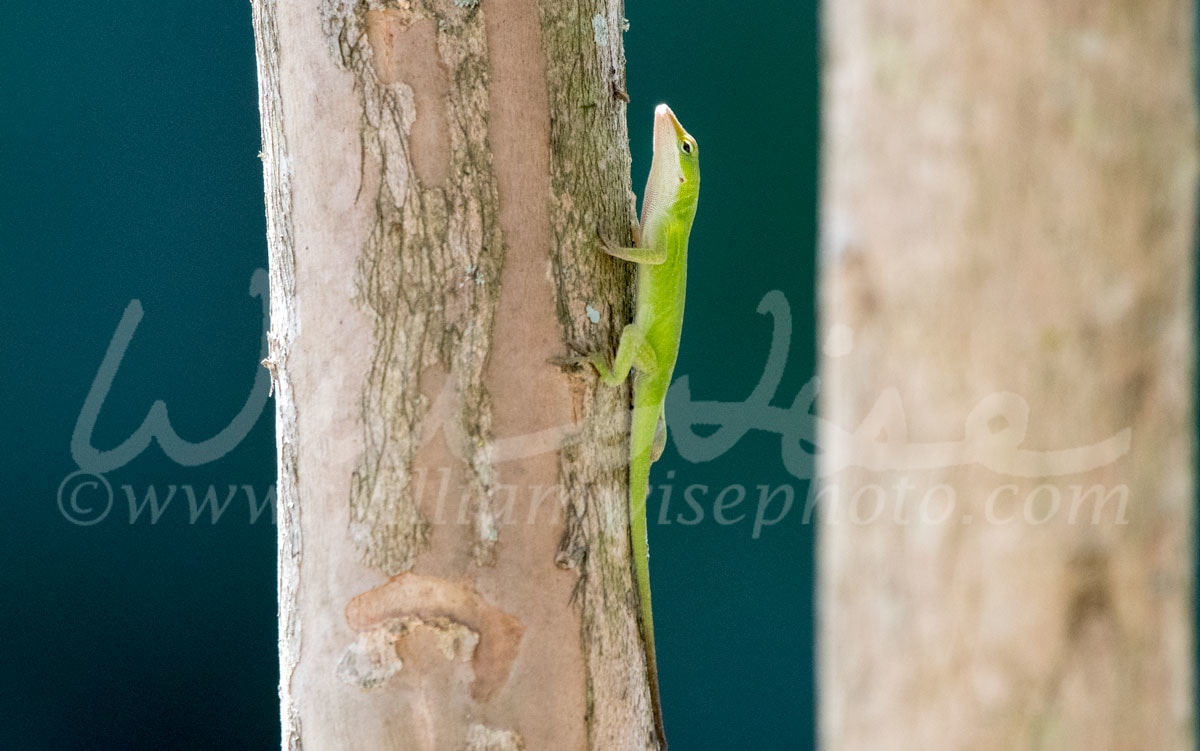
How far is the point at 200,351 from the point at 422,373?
2.07m

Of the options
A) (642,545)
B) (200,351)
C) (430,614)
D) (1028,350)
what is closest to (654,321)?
(642,545)

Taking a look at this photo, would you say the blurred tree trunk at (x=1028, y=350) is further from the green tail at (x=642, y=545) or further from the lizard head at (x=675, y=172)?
the lizard head at (x=675, y=172)

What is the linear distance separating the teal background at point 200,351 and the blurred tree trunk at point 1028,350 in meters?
2.72

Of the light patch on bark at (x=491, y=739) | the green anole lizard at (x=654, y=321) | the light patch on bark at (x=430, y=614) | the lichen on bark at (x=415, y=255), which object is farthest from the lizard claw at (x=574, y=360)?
the light patch on bark at (x=491, y=739)

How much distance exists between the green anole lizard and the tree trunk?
16 cm

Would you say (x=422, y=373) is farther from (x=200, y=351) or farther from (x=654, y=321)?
(x=200, y=351)

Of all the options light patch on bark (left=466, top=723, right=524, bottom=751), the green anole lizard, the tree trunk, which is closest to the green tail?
the green anole lizard

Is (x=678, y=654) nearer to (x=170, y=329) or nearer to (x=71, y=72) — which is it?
(x=170, y=329)

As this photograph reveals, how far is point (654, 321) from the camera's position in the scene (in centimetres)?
185

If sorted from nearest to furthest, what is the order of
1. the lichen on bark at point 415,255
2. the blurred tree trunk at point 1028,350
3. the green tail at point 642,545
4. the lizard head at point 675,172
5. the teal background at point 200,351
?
the blurred tree trunk at point 1028,350 < the lichen on bark at point 415,255 < the green tail at point 642,545 < the lizard head at point 675,172 < the teal background at point 200,351

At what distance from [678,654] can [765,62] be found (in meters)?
2.15

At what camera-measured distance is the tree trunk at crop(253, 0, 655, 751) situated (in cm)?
138

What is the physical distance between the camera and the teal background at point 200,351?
3016 mm

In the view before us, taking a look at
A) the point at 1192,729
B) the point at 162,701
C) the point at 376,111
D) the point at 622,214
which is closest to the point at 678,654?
the point at 162,701
